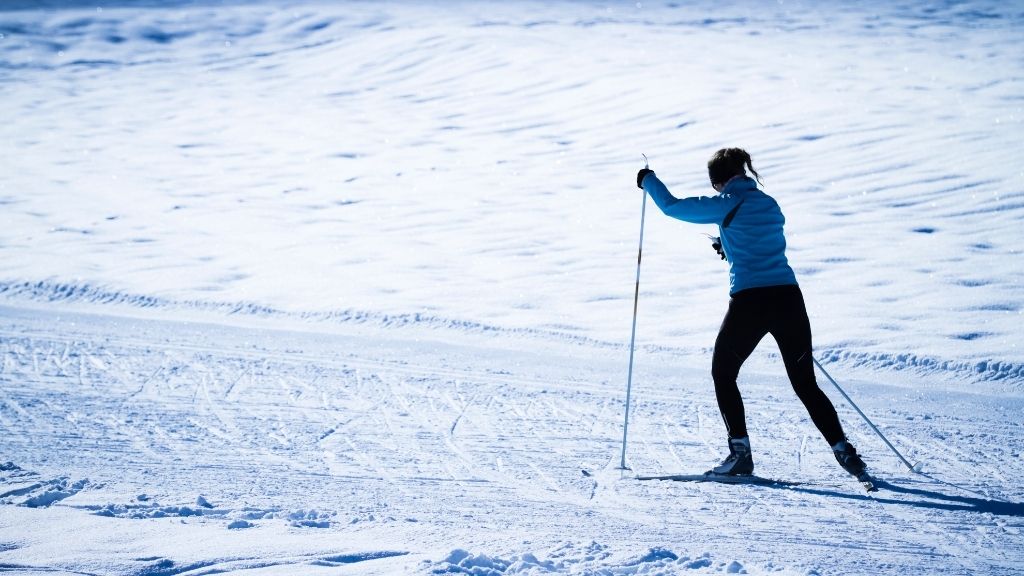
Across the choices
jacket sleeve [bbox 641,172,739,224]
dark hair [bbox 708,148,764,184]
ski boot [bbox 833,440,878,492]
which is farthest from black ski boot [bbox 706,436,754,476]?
dark hair [bbox 708,148,764,184]

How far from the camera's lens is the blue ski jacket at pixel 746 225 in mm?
3717

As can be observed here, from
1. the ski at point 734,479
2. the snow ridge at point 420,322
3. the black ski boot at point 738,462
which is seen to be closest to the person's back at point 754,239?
the black ski boot at point 738,462

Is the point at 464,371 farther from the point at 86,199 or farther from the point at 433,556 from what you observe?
the point at 86,199

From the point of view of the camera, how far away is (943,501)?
3670 mm

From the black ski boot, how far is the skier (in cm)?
30

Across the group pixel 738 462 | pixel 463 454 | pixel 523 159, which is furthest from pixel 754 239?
pixel 523 159

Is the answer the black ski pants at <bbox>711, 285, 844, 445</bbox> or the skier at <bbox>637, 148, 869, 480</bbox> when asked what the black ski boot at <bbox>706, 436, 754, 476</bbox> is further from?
the skier at <bbox>637, 148, 869, 480</bbox>

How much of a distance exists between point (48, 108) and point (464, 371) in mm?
15510

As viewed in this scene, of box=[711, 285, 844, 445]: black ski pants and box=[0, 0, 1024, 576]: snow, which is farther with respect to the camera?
box=[711, 285, 844, 445]: black ski pants

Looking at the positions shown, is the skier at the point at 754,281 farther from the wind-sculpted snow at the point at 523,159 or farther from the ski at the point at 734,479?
the wind-sculpted snow at the point at 523,159

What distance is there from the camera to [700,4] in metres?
23.3

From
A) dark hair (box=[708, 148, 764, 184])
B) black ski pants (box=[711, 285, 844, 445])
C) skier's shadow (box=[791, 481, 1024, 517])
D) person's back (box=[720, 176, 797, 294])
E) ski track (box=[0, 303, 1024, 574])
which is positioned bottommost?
skier's shadow (box=[791, 481, 1024, 517])

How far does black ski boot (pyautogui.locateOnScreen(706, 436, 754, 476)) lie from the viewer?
12.9ft

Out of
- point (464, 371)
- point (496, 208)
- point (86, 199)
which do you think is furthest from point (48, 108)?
point (464, 371)
